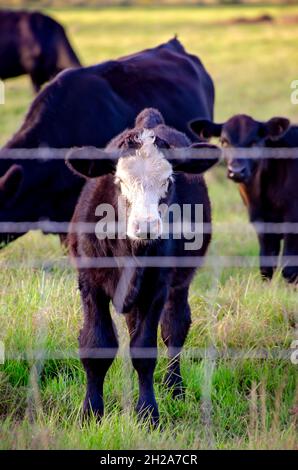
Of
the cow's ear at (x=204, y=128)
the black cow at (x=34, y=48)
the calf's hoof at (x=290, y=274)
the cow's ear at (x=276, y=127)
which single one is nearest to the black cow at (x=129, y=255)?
the calf's hoof at (x=290, y=274)

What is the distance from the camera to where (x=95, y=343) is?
514 cm

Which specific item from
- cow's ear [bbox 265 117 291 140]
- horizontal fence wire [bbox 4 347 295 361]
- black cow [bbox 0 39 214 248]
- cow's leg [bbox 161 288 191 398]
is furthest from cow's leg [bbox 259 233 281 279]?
horizontal fence wire [bbox 4 347 295 361]

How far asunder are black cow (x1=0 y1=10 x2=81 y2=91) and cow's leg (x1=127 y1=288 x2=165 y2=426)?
49.0ft

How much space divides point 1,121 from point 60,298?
506 inches

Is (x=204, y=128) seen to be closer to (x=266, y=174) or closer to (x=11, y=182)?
(x=266, y=174)

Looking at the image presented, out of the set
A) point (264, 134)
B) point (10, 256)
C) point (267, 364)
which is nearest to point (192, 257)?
point (267, 364)

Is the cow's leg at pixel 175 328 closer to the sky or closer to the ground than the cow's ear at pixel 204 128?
closer to the ground

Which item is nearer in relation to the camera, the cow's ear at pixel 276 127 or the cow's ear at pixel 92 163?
the cow's ear at pixel 92 163

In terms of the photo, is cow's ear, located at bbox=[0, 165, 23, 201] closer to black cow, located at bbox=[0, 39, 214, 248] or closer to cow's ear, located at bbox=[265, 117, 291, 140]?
black cow, located at bbox=[0, 39, 214, 248]

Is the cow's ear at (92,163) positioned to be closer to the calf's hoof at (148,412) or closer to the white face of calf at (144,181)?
the white face of calf at (144,181)

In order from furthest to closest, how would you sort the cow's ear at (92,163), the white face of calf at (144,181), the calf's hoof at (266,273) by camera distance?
the calf's hoof at (266,273)
the cow's ear at (92,163)
the white face of calf at (144,181)

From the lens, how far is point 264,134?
856cm

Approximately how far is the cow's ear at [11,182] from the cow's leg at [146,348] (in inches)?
85.4

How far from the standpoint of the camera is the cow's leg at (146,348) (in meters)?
5.04
